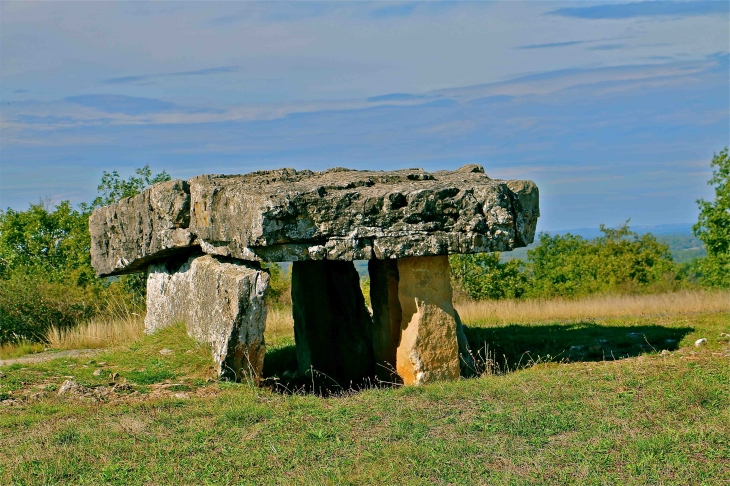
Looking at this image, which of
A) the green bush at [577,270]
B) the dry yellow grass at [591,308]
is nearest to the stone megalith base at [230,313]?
the dry yellow grass at [591,308]

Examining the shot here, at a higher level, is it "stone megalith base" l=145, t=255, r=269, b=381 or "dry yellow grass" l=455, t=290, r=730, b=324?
"stone megalith base" l=145, t=255, r=269, b=381

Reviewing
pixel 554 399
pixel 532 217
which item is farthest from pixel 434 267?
pixel 554 399

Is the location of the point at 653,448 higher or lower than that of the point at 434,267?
lower

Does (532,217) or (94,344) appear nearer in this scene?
(532,217)

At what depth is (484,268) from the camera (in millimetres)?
26234

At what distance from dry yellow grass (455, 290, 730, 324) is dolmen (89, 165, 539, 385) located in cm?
561

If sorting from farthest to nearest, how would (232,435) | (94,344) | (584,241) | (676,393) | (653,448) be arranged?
(584,241)
(94,344)
(676,393)
(232,435)
(653,448)

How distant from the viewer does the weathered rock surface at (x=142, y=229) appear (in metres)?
12.6

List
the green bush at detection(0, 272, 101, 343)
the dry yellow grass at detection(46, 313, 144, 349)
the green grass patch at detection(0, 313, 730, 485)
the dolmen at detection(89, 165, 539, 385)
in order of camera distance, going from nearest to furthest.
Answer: the green grass patch at detection(0, 313, 730, 485), the dolmen at detection(89, 165, 539, 385), the dry yellow grass at detection(46, 313, 144, 349), the green bush at detection(0, 272, 101, 343)

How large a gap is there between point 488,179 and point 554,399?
3888 millimetres

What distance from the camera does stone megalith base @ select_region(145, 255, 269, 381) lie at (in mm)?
10547

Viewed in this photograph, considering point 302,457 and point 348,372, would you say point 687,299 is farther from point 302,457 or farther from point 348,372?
point 302,457

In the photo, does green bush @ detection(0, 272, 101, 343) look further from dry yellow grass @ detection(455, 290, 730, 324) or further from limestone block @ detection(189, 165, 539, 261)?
dry yellow grass @ detection(455, 290, 730, 324)

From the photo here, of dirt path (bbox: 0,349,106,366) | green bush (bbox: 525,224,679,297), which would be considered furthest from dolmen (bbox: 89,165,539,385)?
green bush (bbox: 525,224,679,297)
